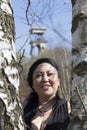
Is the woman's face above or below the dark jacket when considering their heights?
above

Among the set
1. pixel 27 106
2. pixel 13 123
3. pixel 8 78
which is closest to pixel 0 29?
pixel 8 78

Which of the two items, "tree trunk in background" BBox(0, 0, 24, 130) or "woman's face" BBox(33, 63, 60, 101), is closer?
"tree trunk in background" BBox(0, 0, 24, 130)

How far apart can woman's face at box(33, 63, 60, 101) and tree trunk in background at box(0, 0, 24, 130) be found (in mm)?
715

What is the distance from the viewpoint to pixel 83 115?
173 cm

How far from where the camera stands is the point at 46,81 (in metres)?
2.22

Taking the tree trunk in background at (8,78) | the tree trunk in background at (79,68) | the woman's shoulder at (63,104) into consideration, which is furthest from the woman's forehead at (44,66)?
the tree trunk in background at (8,78)

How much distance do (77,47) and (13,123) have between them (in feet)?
1.76

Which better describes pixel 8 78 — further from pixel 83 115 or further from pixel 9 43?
pixel 83 115

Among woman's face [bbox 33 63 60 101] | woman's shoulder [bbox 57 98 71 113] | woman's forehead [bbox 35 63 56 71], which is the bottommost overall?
woman's shoulder [bbox 57 98 71 113]

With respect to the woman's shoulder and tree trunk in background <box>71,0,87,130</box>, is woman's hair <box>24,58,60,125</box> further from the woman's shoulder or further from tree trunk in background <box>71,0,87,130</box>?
tree trunk in background <box>71,0,87,130</box>

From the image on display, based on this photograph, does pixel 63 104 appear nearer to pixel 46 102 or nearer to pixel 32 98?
pixel 46 102

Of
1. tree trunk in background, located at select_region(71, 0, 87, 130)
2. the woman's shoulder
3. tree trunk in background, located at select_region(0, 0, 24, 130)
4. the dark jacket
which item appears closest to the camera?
tree trunk in background, located at select_region(0, 0, 24, 130)

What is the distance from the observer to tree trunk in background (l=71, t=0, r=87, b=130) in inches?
67.5

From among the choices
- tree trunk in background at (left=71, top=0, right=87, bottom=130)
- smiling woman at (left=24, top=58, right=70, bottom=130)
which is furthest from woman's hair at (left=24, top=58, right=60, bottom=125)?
tree trunk in background at (left=71, top=0, right=87, bottom=130)
